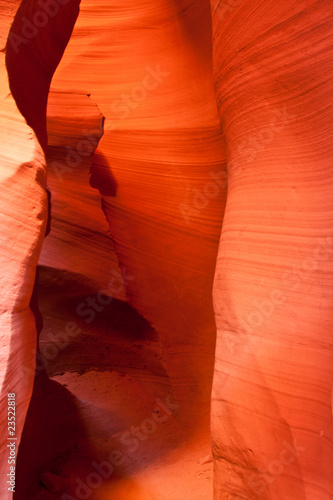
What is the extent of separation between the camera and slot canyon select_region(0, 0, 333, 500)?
2.21 metres

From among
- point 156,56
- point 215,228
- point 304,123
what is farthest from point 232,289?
point 156,56

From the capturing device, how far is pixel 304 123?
255 centimetres

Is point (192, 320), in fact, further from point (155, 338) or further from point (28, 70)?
point (28, 70)
